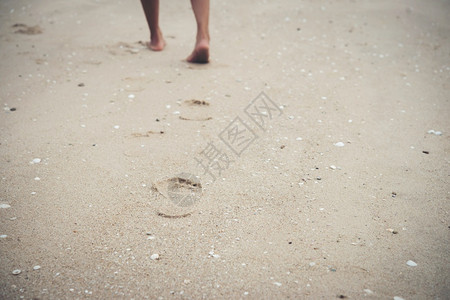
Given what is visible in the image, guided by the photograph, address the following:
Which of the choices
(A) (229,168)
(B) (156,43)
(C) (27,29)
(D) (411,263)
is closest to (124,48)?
(B) (156,43)

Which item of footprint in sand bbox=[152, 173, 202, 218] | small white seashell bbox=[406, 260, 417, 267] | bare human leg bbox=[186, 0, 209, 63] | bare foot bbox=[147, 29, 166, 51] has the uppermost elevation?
bare human leg bbox=[186, 0, 209, 63]

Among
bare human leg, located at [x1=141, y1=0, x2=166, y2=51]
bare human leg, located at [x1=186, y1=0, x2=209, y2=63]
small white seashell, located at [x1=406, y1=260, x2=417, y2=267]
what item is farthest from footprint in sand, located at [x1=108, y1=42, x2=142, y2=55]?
small white seashell, located at [x1=406, y1=260, x2=417, y2=267]

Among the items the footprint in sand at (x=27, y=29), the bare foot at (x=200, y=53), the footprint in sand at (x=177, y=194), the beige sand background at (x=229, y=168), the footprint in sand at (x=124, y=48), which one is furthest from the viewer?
the footprint in sand at (x=27, y=29)

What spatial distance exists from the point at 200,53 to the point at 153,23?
72cm

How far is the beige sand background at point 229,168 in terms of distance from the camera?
1521 mm

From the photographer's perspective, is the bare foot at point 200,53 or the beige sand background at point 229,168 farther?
the bare foot at point 200,53

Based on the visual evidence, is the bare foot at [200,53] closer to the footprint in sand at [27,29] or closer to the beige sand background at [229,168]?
the beige sand background at [229,168]

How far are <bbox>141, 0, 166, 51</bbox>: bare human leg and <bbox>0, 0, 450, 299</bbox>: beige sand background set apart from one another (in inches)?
5.0

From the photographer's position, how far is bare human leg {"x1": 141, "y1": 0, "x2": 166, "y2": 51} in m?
3.53

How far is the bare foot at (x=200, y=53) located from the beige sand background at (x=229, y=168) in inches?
3.9

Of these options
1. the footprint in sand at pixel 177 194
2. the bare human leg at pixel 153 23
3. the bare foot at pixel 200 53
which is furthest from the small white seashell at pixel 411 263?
the bare human leg at pixel 153 23

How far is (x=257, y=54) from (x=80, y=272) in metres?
2.87

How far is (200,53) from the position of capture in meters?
3.35

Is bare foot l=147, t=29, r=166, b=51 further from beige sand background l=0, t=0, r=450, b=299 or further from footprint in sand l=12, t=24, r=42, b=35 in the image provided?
footprint in sand l=12, t=24, r=42, b=35
